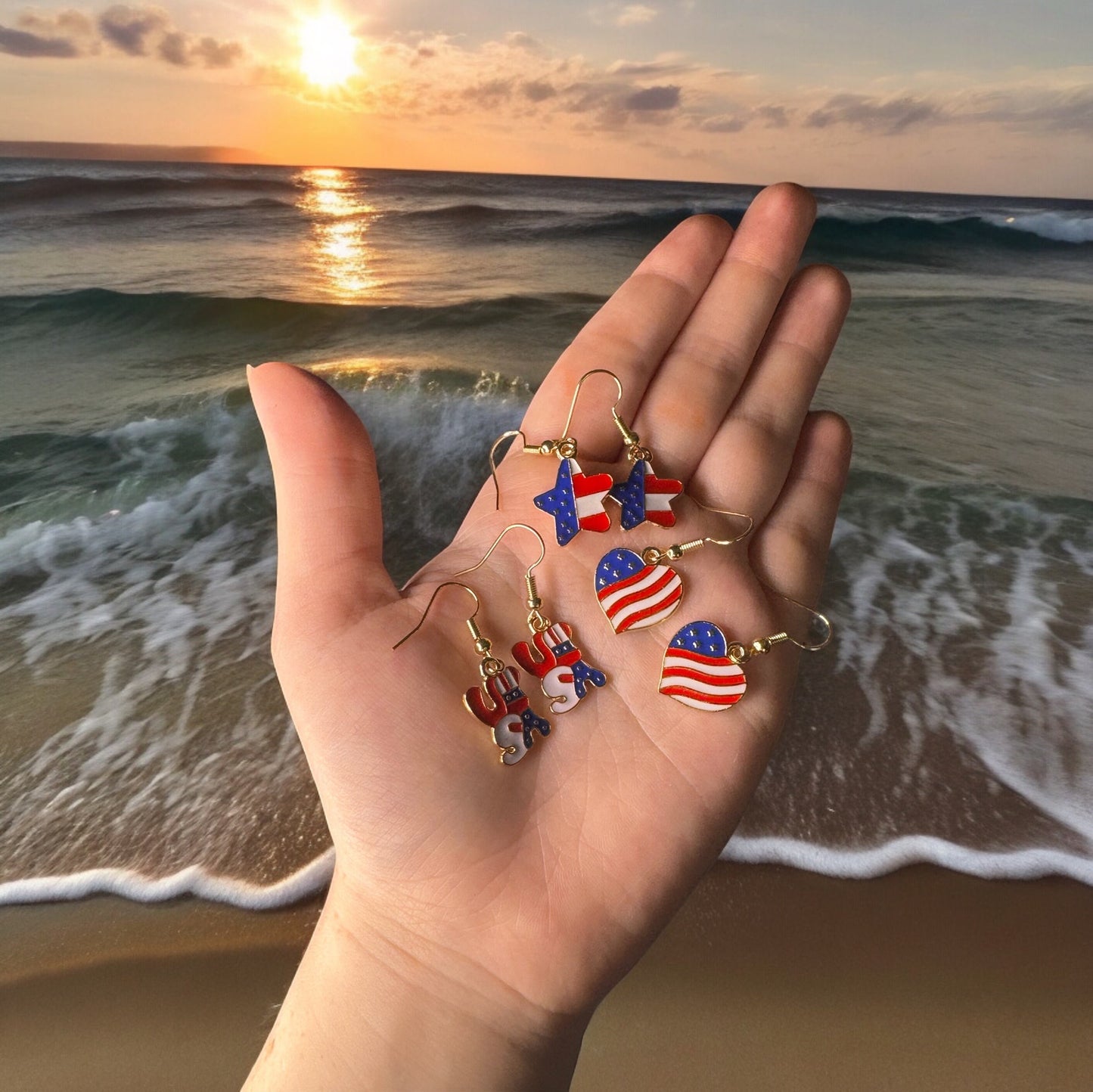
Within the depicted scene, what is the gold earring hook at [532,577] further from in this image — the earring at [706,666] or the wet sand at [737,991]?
the wet sand at [737,991]

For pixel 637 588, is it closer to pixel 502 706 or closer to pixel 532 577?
pixel 532 577

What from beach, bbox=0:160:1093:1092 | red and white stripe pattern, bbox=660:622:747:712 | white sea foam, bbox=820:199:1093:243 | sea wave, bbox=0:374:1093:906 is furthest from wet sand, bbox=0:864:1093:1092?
white sea foam, bbox=820:199:1093:243

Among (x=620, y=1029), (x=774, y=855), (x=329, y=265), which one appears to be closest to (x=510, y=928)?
(x=620, y=1029)

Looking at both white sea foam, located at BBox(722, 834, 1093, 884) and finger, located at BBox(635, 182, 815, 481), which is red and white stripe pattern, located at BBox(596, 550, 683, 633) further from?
white sea foam, located at BBox(722, 834, 1093, 884)

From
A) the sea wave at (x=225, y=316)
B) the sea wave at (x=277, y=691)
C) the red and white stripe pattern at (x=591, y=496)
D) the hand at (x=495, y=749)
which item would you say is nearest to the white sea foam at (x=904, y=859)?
the sea wave at (x=277, y=691)

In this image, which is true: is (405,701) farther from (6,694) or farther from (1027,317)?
(1027,317)

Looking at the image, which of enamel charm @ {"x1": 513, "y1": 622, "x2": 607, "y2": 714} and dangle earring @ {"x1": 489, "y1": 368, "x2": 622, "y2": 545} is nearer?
enamel charm @ {"x1": 513, "y1": 622, "x2": 607, "y2": 714}
